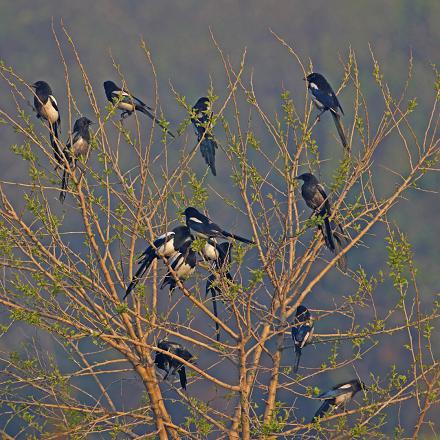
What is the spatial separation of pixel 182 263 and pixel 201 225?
442 millimetres

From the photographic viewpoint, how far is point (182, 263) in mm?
6332

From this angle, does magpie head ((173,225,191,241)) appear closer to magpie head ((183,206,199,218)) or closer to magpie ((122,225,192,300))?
magpie ((122,225,192,300))

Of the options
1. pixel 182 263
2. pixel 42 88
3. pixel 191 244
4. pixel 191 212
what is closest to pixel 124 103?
pixel 42 88

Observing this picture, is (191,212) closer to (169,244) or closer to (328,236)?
(169,244)

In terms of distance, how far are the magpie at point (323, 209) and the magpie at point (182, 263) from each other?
1.03 metres

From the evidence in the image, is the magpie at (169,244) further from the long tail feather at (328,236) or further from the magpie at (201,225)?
the long tail feather at (328,236)

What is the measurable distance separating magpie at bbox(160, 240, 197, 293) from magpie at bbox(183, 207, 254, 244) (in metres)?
0.15

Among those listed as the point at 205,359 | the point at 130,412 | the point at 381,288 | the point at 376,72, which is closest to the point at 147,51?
the point at 376,72

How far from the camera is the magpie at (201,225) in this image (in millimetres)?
6395

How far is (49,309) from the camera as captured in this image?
6.27m

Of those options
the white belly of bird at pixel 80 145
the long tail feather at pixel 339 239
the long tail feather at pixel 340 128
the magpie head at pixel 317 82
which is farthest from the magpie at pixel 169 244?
the magpie head at pixel 317 82

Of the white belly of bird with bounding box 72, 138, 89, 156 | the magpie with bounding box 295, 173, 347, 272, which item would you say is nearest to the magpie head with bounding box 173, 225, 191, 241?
the magpie with bounding box 295, 173, 347, 272

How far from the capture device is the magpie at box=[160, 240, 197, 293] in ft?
20.7

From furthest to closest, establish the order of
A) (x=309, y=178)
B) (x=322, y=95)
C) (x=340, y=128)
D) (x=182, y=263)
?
1. (x=322, y=95)
2. (x=340, y=128)
3. (x=309, y=178)
4. (x=182, y=263)
